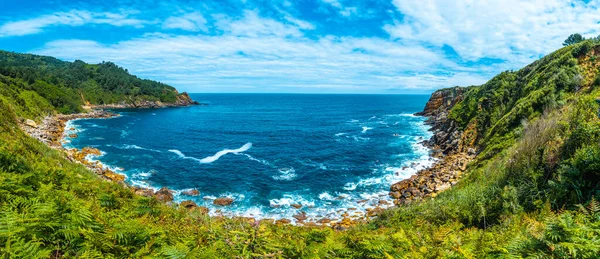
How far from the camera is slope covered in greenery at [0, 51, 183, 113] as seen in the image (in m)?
91.5

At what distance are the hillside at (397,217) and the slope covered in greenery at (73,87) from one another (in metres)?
81.5

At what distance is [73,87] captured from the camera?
12825 cm

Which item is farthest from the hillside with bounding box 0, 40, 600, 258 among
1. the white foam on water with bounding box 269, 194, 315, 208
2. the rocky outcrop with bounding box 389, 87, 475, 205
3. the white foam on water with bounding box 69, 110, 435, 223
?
the white foam on water with bounding box 269, 194, 315, 208

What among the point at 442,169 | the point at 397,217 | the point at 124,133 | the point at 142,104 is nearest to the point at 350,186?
the point at 442,169

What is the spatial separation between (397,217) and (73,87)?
508ft

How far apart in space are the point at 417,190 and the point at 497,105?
28719 millimetres

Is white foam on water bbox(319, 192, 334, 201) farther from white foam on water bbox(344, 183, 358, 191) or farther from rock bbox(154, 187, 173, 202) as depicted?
rock bbox(154, 187, 173, 202)

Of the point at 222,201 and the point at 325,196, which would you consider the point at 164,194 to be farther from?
the point at 325,196

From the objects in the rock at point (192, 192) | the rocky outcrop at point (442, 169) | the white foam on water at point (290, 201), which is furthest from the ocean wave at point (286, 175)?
the rocky outcrop at point (442, 169)

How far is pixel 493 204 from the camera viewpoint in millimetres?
14688

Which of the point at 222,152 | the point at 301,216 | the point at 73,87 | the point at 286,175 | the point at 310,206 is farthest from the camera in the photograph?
the point at 73,87

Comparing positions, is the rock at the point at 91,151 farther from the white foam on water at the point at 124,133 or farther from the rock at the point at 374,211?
the rock at the point at 374,211

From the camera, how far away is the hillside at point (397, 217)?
539cm

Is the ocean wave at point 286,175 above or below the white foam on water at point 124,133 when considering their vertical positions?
below
